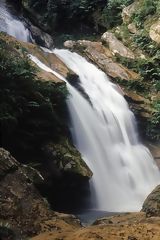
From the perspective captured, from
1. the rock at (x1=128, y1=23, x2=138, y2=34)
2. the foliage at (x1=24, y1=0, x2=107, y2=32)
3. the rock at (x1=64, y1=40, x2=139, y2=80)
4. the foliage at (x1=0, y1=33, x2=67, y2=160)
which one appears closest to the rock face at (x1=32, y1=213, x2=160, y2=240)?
the foliage at (x1=0, y1=33, x2=67, y2=160)

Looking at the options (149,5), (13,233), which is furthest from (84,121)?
(149,5)

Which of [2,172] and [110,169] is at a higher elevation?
[110,169]

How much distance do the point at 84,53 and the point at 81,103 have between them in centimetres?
576

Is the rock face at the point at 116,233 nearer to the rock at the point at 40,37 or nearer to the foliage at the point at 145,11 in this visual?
the rock at the point at 40,37

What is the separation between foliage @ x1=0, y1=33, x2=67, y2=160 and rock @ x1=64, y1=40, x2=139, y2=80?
23.1ft

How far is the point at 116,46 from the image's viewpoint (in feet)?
67.1

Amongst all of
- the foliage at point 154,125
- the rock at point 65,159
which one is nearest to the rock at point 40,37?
the foliage at point 154,125

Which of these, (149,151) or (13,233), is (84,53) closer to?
(149,151)

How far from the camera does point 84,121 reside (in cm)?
1386

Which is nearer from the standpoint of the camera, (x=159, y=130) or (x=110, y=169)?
(x=110, y=169)

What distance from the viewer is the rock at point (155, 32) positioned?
1981 centimetres

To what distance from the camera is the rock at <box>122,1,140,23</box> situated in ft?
72.3

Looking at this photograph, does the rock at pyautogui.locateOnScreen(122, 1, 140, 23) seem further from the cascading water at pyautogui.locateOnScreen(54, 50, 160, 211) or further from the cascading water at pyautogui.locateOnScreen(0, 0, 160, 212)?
the cascading water at pyautogui.locateOnScreen(54, 50, 160, 211)

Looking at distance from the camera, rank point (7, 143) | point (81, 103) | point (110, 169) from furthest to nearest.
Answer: point (81, 103) < point (110, 169) < point (7, 143)
